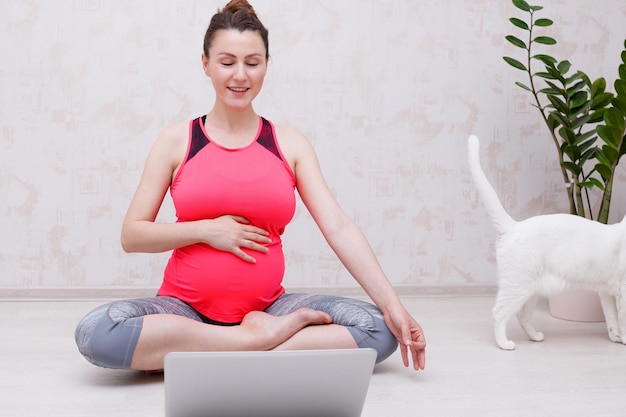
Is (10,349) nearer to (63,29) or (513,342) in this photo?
(63,29)

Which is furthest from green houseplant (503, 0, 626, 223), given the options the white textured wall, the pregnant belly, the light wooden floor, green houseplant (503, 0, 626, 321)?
the pregnant belly

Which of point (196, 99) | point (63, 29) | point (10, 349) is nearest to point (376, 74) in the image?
point (196, 99)

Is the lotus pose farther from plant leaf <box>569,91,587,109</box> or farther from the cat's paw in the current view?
plant leaf <box>569,91,587,109</box>

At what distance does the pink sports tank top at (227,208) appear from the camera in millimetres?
1869

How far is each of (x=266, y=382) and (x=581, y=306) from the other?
1.87 meters

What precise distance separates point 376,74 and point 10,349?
1596 millimetres

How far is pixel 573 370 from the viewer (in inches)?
79.0

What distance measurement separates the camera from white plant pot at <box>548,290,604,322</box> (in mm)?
2594

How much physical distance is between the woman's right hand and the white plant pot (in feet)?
4.07

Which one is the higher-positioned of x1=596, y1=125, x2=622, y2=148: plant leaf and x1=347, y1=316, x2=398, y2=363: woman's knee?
x1=596, y1=125, x2=622, y2=148: plant leaf

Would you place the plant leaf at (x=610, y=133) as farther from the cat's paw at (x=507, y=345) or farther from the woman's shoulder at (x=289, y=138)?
the woman's shoulder at (x=289, y=138)

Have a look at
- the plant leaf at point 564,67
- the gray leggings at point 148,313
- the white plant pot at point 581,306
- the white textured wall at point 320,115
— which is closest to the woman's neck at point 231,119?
the gray leggings at point 148,313

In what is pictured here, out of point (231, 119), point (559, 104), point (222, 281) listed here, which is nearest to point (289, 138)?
point (231, 119)

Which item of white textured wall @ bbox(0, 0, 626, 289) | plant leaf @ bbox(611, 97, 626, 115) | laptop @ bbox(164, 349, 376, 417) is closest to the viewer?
laptop @ bbox(164, 349, 376, 417)
